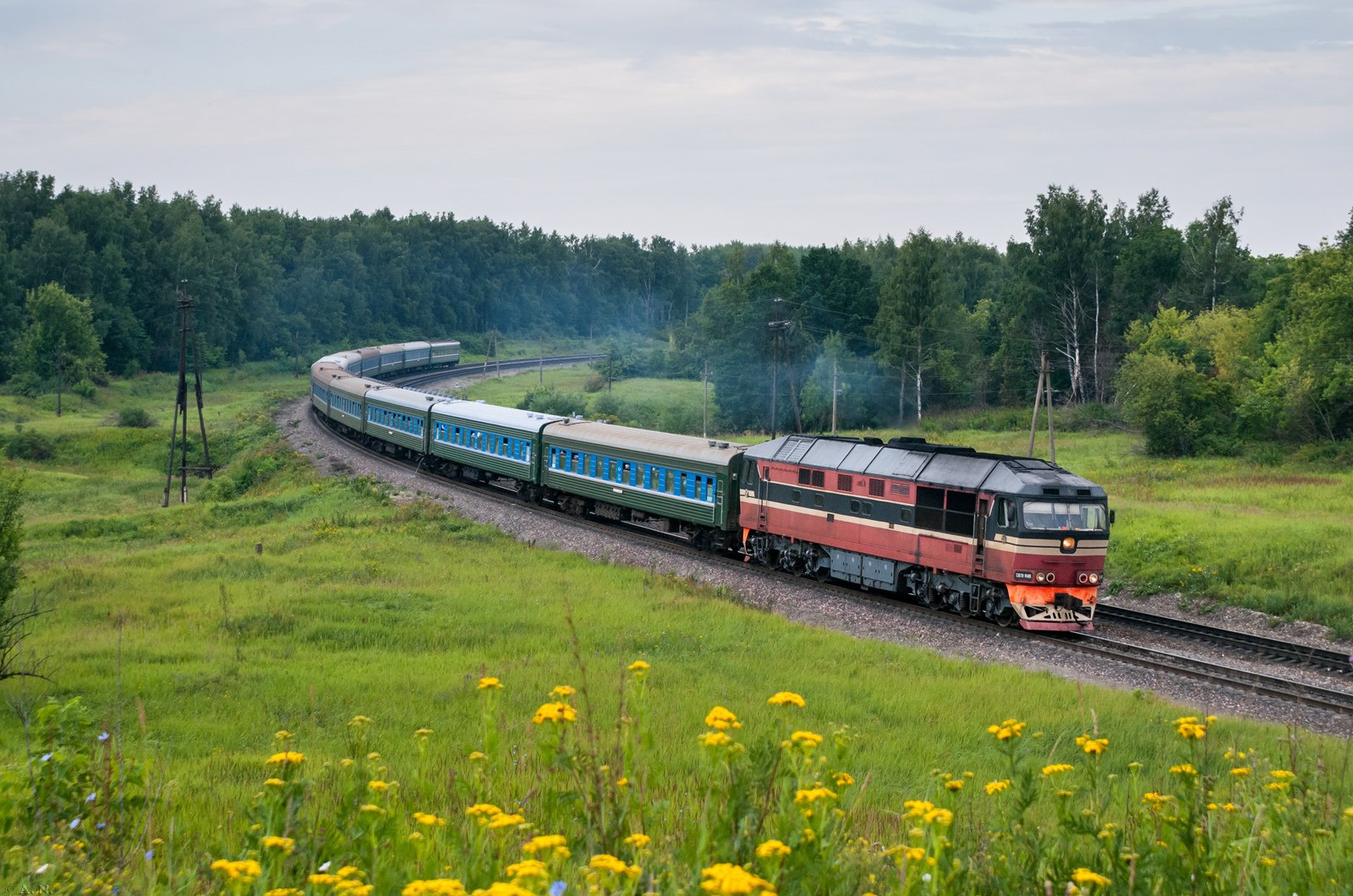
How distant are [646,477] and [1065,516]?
14.8m

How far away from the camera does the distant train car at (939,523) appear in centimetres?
2359

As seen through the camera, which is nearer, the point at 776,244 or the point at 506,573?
the point at 506,573

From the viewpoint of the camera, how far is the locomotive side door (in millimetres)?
24125

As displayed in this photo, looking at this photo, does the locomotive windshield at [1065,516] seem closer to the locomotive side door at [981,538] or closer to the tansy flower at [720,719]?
the locomotive side door at [981,538]

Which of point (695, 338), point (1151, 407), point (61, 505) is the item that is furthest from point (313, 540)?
point (695, 338)

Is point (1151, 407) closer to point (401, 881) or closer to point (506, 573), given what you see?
point (506, 573)

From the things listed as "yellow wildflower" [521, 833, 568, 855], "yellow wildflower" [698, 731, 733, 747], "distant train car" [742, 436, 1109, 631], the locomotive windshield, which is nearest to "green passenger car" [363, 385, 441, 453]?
"distant train car" [742, 436, 1109, 631]

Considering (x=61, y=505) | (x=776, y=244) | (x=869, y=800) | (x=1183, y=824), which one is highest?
(x=776, y=244)

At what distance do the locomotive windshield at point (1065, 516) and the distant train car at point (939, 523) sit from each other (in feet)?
0.06

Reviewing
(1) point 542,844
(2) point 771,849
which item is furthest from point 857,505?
(1) point 542,844

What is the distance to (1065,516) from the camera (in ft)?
77.3

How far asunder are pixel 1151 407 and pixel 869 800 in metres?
46.7

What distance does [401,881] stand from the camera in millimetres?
5551

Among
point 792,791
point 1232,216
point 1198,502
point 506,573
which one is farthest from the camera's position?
point 1232,216
